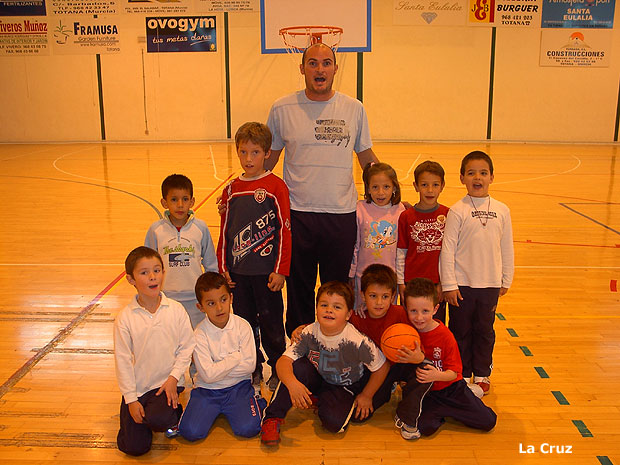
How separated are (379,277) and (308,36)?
11.8 m

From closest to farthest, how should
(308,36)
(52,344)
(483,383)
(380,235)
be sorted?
1. (483,383)
2. (380,235)
3. (52,344)
4. (308,36)

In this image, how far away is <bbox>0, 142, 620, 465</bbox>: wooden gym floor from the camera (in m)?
2.92

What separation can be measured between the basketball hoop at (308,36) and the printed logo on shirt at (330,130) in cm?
1068

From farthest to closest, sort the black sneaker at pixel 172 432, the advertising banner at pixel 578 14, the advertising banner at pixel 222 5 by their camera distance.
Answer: the advertising banner at pixel 222 5
the advertising banner at pixel 578 14
the black sneaker at pixel 172 432

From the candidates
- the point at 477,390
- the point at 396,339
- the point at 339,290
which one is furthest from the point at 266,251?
the point at 477,390

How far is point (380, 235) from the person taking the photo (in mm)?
3596

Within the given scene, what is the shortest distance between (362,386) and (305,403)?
0.37 meters

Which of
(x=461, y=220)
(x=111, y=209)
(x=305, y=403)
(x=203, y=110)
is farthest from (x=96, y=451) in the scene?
(x=203, y=110)

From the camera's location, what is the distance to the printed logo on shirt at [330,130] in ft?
11.6

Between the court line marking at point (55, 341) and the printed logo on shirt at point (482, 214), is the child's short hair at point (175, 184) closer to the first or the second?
the court line marking at point (55, 341)

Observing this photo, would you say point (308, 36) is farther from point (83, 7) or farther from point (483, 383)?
point (483, 383)

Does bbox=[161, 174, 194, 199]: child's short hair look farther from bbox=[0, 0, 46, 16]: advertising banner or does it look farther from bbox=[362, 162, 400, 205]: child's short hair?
bbox=[0, 0, 46, 16]: advertising banner

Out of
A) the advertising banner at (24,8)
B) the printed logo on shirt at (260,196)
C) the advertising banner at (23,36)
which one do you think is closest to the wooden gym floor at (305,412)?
the printed logo on shirt at (260,196)

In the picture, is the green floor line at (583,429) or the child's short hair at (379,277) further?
the child's short hair at (379,277)
